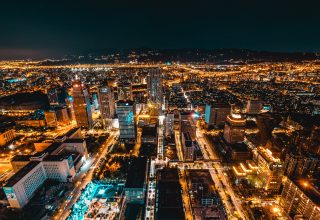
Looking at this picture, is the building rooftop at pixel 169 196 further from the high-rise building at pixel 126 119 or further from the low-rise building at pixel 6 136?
the low-rise building at pixel 6 136

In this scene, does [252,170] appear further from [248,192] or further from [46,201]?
[46,201]

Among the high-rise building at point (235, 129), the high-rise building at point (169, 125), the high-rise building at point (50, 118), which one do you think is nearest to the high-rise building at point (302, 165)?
the high-rise building at point (235, 129)

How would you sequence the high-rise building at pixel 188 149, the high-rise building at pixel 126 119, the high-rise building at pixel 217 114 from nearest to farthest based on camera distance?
1. the high-rise building at pixel 188 149
2. the high-rise building at pixel 126 119
3. the high-rise building at pixel 217 114

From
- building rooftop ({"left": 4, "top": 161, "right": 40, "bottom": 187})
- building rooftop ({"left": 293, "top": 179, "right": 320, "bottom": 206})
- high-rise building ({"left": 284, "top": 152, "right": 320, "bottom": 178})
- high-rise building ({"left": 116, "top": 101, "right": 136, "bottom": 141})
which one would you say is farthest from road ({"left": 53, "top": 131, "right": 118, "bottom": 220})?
high-rise building ({"left": 284, "top": 152, "right": 320, "bottom": 178})

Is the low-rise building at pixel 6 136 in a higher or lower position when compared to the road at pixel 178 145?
higher

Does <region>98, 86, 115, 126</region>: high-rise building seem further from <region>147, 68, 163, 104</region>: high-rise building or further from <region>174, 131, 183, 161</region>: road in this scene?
<region>174, 131, 183, 161</region>: road
